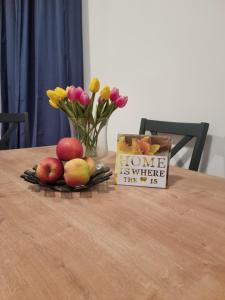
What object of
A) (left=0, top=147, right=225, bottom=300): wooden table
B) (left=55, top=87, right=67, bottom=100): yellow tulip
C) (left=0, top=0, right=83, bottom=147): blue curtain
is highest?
(left=0, top=0, right=83, bottom=147): blue curtain

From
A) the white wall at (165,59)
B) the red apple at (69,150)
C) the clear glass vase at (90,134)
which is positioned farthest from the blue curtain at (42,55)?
the red apple at (69,150)

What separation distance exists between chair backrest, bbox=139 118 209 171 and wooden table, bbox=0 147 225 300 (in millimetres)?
530

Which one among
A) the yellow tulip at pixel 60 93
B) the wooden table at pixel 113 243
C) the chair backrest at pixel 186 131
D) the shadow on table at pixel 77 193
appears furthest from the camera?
the chair backrest at pixel 186 131

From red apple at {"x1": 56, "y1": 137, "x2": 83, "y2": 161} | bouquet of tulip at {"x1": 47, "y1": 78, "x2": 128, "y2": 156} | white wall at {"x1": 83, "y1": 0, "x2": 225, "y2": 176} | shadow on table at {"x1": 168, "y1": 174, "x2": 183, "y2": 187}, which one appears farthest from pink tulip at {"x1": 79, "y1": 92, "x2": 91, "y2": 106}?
white wall at {"x1": 83, "y1": 0, "x2": 225, "y2": 176}

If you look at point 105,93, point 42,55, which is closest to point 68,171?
point 105,93

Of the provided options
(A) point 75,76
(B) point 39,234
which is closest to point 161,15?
(A) point 75,76

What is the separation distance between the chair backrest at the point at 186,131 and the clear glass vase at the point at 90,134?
0.51 metres

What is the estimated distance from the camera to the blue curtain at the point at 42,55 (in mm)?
2354

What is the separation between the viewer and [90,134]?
1069 millimetres

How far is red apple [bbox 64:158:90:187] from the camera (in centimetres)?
83

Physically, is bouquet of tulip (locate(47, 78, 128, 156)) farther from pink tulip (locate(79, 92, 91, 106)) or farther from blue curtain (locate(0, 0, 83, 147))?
blue curtain (locate(0, 0, 83, 147))

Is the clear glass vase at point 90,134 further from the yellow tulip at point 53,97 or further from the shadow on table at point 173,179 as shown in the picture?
the shadow on table at point 173,179

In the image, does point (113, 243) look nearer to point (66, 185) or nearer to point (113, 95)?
point (66, 185)

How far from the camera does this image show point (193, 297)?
40 cm
